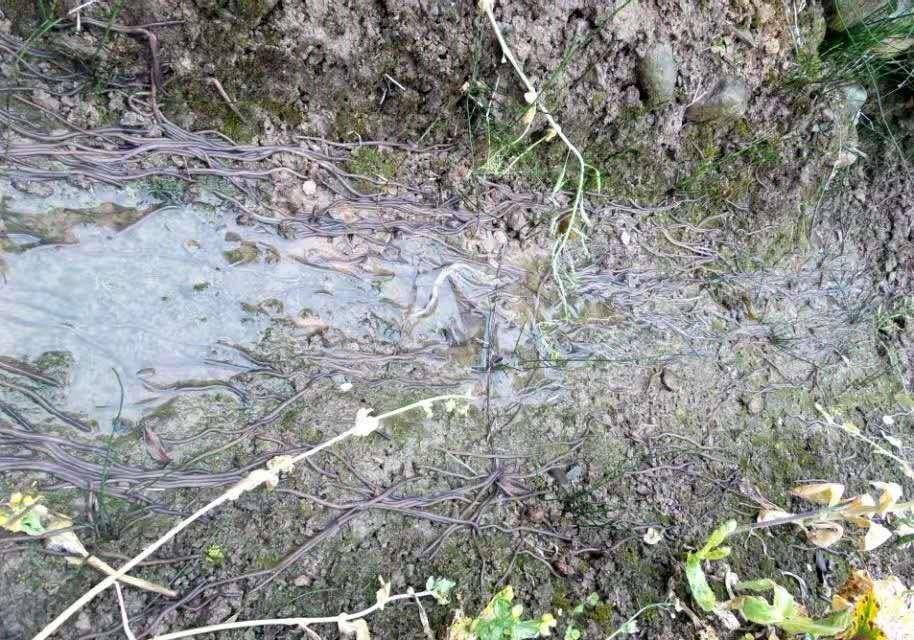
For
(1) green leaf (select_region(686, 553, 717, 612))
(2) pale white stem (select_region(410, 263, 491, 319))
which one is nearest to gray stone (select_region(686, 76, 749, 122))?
(2) pale white stem (select_region(410, 263, 491, 319))

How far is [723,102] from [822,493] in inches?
57.7

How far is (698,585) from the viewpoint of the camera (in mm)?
1667

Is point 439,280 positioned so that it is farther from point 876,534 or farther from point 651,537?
point 876,534

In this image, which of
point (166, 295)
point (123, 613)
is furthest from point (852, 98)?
point (123, 613)

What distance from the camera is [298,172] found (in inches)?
77.6

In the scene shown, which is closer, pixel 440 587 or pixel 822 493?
pixel 440 587

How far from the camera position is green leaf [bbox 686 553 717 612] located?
1657 millimetres

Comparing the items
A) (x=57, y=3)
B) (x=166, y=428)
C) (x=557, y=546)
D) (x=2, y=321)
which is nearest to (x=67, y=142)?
(x=57, y=3)

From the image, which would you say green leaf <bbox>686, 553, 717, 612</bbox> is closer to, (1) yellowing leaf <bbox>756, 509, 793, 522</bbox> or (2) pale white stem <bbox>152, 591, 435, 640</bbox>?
(1) yellowing leaf <bbox>756, 509, 793, 522</bbox>

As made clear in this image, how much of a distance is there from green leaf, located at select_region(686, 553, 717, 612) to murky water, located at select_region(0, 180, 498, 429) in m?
1.05

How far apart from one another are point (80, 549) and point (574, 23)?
215 cm

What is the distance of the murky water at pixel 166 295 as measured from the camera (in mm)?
1644

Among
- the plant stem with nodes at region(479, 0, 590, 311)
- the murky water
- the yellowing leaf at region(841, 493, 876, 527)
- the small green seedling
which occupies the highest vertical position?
the plant stem with nodes at region(479, 0, 590, 311)

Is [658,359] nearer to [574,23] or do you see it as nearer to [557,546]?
[557,546]
